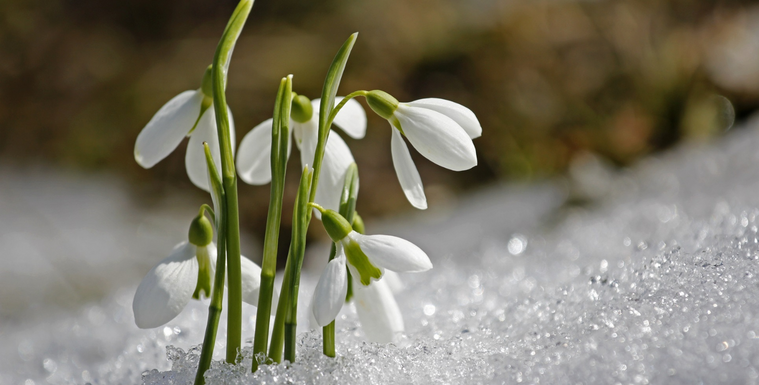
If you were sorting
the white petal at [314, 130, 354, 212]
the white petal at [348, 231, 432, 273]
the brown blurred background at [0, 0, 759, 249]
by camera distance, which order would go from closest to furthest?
the white petal at [348, 231, 432, 273]
the white petal at [314, 130, 354, 212]
the brown blurred background at [0, 0, 759, 249]

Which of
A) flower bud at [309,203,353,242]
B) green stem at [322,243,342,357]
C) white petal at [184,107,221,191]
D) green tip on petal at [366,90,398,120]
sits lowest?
green stem at [322,243,342,357]

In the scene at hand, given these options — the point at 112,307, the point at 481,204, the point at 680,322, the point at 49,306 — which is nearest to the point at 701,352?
the point at 680,322

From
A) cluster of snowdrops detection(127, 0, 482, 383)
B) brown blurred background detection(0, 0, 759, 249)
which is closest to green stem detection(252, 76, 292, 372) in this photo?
cluster of snowdrops detection(127, 0, 482, 383)

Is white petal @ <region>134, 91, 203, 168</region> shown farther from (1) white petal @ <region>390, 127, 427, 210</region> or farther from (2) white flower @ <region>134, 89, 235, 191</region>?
(1) white petal @ <region>390, 127, 427, 210</region>

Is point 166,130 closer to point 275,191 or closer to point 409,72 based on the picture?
point 275,191

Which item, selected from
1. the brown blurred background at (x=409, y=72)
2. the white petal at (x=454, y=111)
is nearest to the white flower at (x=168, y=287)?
the white petal at (x=454, y=111)

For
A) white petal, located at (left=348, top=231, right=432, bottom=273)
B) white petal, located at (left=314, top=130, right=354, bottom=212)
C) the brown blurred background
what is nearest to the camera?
white petal, located at (left=348, top=231, right=432, bottom=273)

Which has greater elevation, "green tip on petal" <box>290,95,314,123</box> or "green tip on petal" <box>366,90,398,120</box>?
"green tip on petal" <box>290,95,314,123</box>
